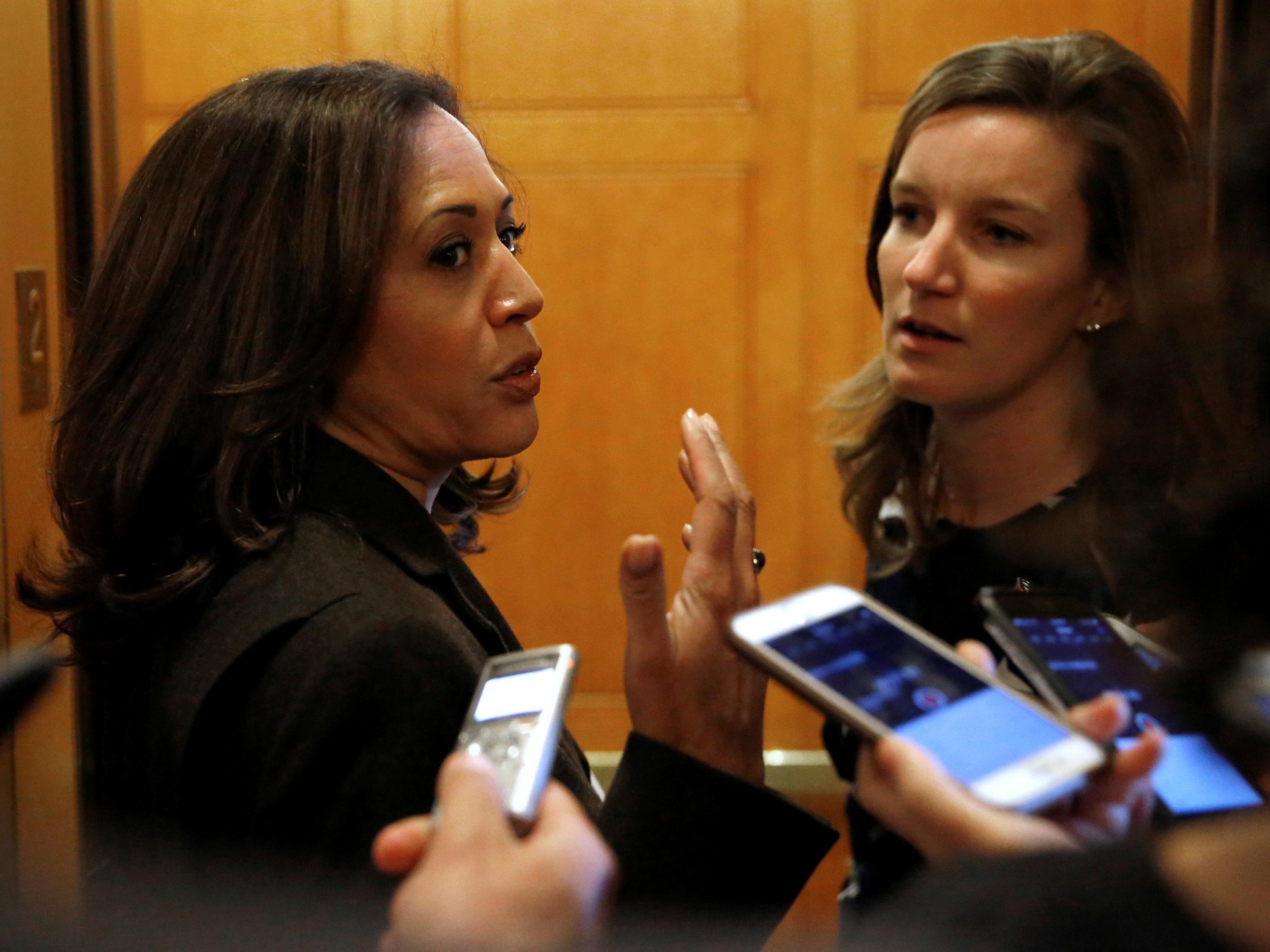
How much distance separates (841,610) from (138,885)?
0.96 ft

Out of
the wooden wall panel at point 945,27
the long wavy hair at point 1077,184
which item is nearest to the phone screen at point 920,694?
the long wavy hair at point 1077,184

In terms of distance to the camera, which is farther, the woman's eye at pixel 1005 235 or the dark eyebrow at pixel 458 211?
the woman's eye at pixel 1005 235

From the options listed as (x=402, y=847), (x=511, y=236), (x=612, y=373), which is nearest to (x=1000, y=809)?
(x=402, y=847)

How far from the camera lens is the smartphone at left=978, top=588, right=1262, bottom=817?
43 centimetres

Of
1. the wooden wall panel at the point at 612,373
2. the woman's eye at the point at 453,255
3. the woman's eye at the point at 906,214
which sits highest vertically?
the woman's eye at the point at 906,214

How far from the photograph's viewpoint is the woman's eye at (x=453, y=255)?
85 cm

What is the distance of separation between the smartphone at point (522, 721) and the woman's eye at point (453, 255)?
1.28 feet

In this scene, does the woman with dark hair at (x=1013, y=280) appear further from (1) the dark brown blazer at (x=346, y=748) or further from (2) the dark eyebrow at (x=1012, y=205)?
(1) the dark brown blazer at (x=346, y=748)

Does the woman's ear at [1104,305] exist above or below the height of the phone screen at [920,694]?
above

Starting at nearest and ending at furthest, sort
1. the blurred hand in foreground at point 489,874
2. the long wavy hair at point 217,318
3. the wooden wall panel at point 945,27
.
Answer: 1. the blurred hand in foreground at point 489,874
2. the long wavy hair at point 217,318
3. the wooden wall panel at point 945,27

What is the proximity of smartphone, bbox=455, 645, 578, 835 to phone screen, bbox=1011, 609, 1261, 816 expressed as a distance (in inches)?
8.0

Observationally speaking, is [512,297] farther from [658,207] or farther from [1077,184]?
[658,207]

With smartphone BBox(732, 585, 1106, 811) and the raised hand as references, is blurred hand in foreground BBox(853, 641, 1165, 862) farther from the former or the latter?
the raised hand

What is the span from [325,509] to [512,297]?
216 mm
